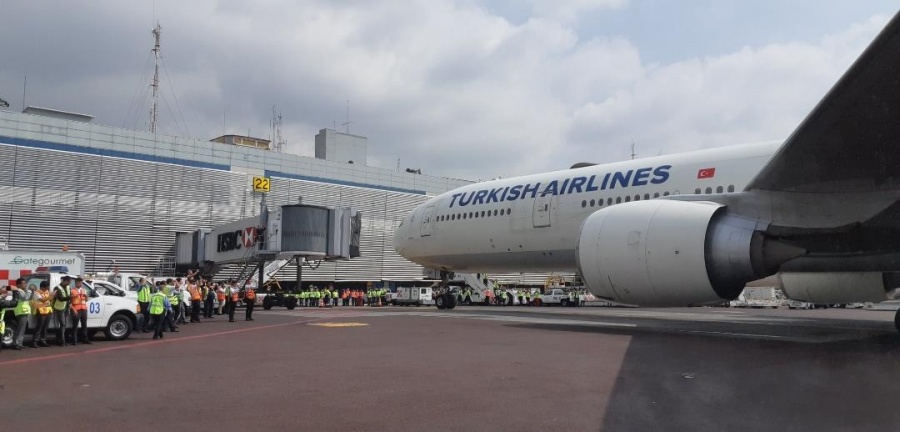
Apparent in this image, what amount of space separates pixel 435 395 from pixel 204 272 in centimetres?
3902

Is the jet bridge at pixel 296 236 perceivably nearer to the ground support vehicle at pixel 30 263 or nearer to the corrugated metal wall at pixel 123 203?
the corrugated metal wall at pixel 123 203

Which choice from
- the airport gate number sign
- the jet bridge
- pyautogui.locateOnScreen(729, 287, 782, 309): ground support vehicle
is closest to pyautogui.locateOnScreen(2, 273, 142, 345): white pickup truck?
the jet bridge

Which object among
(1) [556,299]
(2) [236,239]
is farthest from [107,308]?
(1) [556,299]

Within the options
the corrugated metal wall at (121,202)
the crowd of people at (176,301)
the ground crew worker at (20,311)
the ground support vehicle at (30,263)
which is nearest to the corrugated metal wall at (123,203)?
the corrugated metal wall at (121,202)

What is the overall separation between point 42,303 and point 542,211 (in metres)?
12.5

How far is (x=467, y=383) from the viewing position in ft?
25.8

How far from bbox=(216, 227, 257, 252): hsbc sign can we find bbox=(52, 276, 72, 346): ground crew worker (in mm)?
19712

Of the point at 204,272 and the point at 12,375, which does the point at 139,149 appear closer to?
the point at 204,272

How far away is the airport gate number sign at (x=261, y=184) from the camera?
4794cm

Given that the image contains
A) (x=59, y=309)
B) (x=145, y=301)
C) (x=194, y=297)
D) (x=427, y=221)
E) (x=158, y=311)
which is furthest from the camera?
(x=427, y=221)

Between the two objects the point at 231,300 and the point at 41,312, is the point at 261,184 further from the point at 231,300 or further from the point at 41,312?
the point at 41,312

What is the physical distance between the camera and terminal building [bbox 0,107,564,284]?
38656mm

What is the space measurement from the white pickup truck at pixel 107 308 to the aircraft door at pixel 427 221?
37.1ft

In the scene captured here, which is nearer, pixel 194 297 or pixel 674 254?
pixel 674 254
